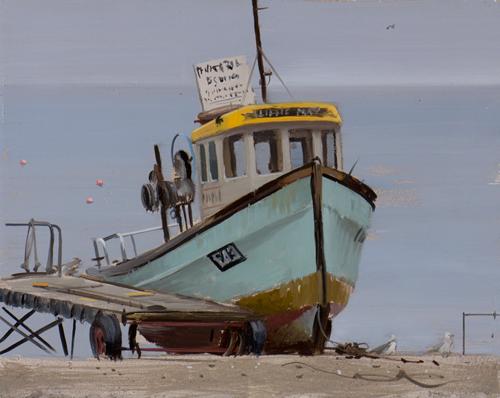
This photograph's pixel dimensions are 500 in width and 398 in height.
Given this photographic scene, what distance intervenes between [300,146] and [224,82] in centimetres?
160

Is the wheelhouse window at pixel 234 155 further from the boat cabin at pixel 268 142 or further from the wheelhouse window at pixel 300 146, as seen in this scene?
the wheelhouse window at pixel 300 146

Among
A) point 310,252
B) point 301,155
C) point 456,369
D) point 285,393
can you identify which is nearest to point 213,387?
point 285,393

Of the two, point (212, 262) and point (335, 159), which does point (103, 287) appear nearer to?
point (212, 262)

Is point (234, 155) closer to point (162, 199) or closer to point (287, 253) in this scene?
point (287, 253)

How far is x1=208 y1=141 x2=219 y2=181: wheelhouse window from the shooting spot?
19297mm

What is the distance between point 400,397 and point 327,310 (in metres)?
4.91

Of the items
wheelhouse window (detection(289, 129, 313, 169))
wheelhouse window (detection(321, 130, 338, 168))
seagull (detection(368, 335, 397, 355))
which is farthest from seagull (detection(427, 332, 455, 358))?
wheelhouse window (detection(289, 129, 313, 169))

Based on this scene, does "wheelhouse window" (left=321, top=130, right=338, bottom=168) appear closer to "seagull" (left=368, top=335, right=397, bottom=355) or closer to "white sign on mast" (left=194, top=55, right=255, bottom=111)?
"white sign on mast" (left=194, top=55, right=255, bottom=111)

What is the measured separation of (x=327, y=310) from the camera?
1833cm

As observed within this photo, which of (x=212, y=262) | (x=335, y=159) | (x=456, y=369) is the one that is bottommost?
(x=456, y=369)

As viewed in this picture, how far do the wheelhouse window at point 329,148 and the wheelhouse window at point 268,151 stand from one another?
2.05 ft

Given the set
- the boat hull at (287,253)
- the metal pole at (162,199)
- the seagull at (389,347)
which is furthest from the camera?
the seagull at (389,347)

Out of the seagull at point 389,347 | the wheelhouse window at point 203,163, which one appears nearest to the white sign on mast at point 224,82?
the wheelhouse window at point 203,163

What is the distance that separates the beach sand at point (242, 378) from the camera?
13500mm
